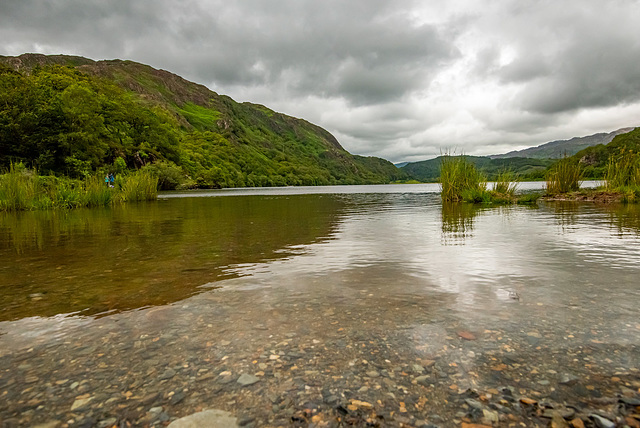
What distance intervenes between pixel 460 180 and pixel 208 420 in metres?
22.6

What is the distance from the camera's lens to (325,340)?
116 inches

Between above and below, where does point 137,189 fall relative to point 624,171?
above

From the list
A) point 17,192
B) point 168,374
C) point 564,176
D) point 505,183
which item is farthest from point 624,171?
point 17,192

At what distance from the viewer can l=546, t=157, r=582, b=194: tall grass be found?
901 inches

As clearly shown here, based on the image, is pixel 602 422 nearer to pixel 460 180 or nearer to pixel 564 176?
pixel 460 180

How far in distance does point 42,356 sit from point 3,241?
336 inches

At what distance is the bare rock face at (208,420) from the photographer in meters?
1.94

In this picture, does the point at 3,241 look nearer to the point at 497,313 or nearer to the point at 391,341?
the point at 391,341

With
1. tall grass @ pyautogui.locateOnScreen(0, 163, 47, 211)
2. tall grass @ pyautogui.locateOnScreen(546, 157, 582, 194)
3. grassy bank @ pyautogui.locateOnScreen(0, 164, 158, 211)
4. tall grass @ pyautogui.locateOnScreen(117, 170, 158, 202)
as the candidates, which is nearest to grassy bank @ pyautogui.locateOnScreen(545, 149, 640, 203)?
tall grass @ pyautogui.locateOnScreen(546, 157, 582, 194)

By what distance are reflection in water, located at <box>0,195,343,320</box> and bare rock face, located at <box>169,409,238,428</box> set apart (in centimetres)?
233

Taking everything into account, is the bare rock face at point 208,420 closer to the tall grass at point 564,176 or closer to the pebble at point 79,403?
the pebble at point 79,403

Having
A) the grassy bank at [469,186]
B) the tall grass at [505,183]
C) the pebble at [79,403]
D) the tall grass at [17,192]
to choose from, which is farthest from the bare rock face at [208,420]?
the tall grass at [505,183]

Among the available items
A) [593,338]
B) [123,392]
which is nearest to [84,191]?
[123,392]

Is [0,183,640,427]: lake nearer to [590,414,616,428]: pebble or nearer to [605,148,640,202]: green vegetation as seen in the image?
[590,414,616,428]: pebble
